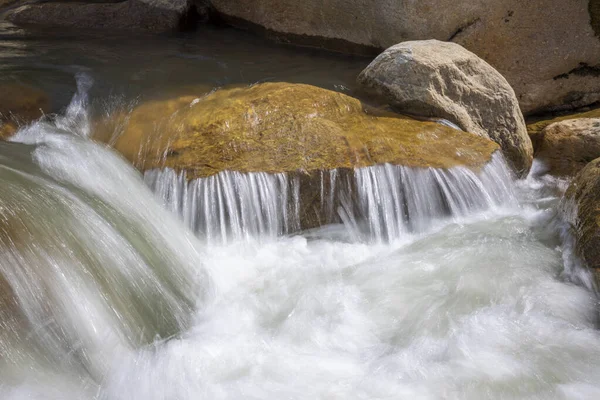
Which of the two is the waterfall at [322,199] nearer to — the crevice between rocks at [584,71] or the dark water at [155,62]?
the dark water at [155,62]

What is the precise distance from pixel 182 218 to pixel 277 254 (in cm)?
69

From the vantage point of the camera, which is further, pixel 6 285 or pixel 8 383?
pixel 6 285

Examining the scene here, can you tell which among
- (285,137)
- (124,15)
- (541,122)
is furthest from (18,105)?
(541,122)

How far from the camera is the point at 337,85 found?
548 cm

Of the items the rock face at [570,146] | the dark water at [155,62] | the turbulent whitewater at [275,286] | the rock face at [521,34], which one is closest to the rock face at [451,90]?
the rock face at [570,146]

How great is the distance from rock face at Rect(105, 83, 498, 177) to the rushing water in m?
0.12

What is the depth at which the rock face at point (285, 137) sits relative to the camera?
4.27 metres

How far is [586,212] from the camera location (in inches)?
151

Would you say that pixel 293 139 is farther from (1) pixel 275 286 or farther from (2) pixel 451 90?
(2) pixel 451 90

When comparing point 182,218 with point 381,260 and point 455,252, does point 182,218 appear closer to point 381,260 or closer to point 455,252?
point 381,260

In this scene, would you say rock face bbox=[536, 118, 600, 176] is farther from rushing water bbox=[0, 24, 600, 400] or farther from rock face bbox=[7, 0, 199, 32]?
rock face bbox=[7, 0, 199, 32]

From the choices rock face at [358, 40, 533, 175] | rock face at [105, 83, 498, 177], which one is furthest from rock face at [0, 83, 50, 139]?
rock face at [358, 40, 533, 175]

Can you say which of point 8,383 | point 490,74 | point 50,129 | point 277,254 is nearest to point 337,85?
point 490,74

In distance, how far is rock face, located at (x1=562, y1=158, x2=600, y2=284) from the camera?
142 inches
